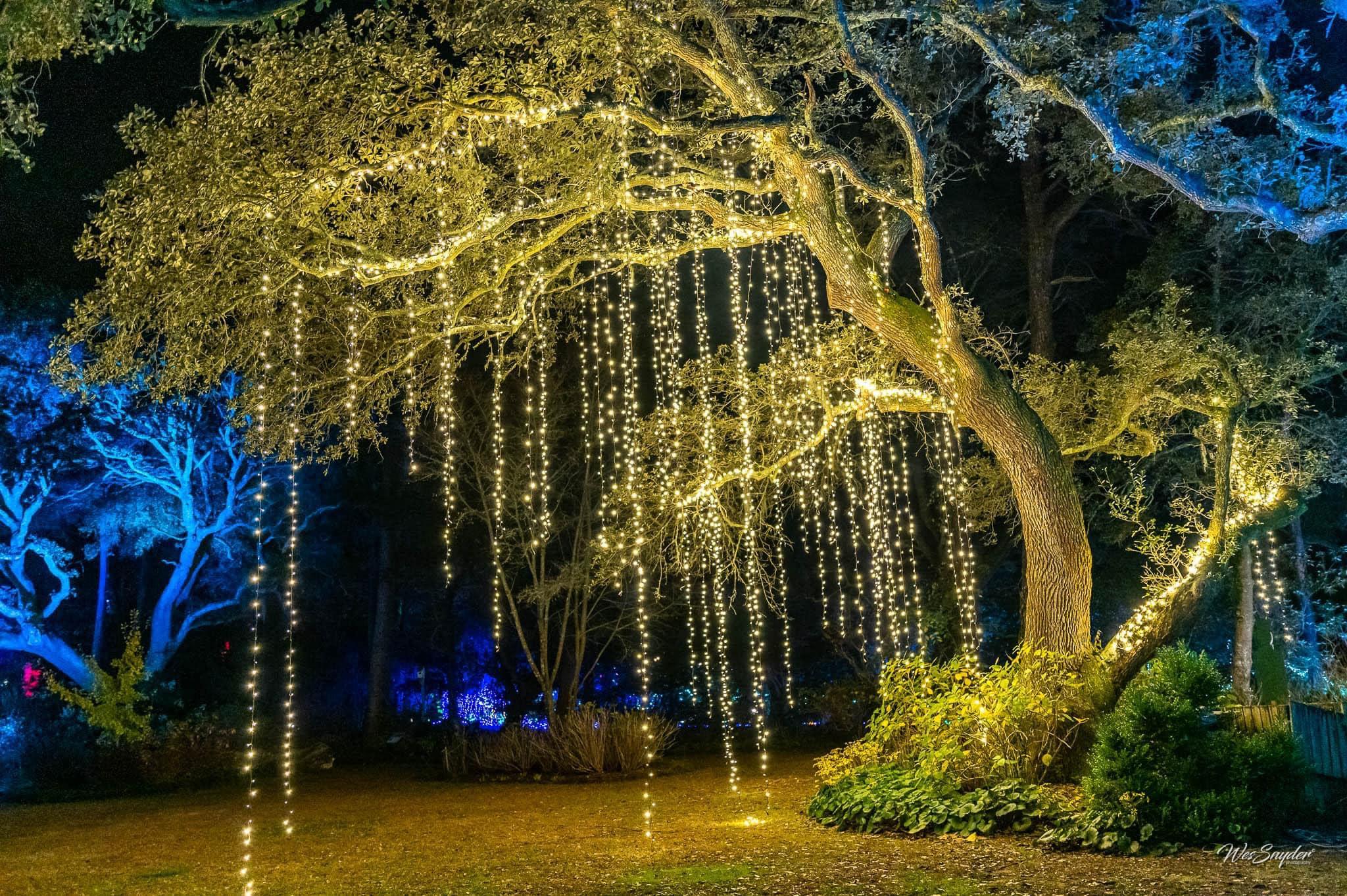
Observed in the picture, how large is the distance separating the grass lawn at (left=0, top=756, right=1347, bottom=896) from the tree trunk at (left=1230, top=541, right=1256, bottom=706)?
5524 millimetres

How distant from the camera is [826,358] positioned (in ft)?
28.5

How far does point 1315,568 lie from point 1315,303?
14.7ft

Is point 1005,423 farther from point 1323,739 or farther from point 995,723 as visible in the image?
point 1323,739

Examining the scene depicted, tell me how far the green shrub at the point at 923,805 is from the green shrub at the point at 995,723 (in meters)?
0.14

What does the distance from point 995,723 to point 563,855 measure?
3.01m

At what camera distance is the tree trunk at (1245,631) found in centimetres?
1160

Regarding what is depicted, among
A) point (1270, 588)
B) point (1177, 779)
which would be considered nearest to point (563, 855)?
point (1177, 779)

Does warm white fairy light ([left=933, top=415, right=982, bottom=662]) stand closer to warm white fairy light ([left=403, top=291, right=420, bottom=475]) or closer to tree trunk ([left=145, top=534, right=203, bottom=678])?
warm white fairy light ([left=403, top=291, right=420, bottom=475])

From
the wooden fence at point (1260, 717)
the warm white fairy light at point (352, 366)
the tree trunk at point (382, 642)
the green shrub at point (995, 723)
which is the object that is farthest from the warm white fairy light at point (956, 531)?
the tree trunk at point (382, 642)

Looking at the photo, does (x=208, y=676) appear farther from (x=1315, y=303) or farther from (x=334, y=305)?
(x=1315, y=303)

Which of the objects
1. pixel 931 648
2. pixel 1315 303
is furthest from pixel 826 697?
pixel 1315 303

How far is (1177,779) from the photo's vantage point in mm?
5676

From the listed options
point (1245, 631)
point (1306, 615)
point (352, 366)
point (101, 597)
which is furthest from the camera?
point (101, 597)

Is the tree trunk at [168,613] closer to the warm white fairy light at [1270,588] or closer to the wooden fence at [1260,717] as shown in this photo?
the wooden fence at [1260,717]
